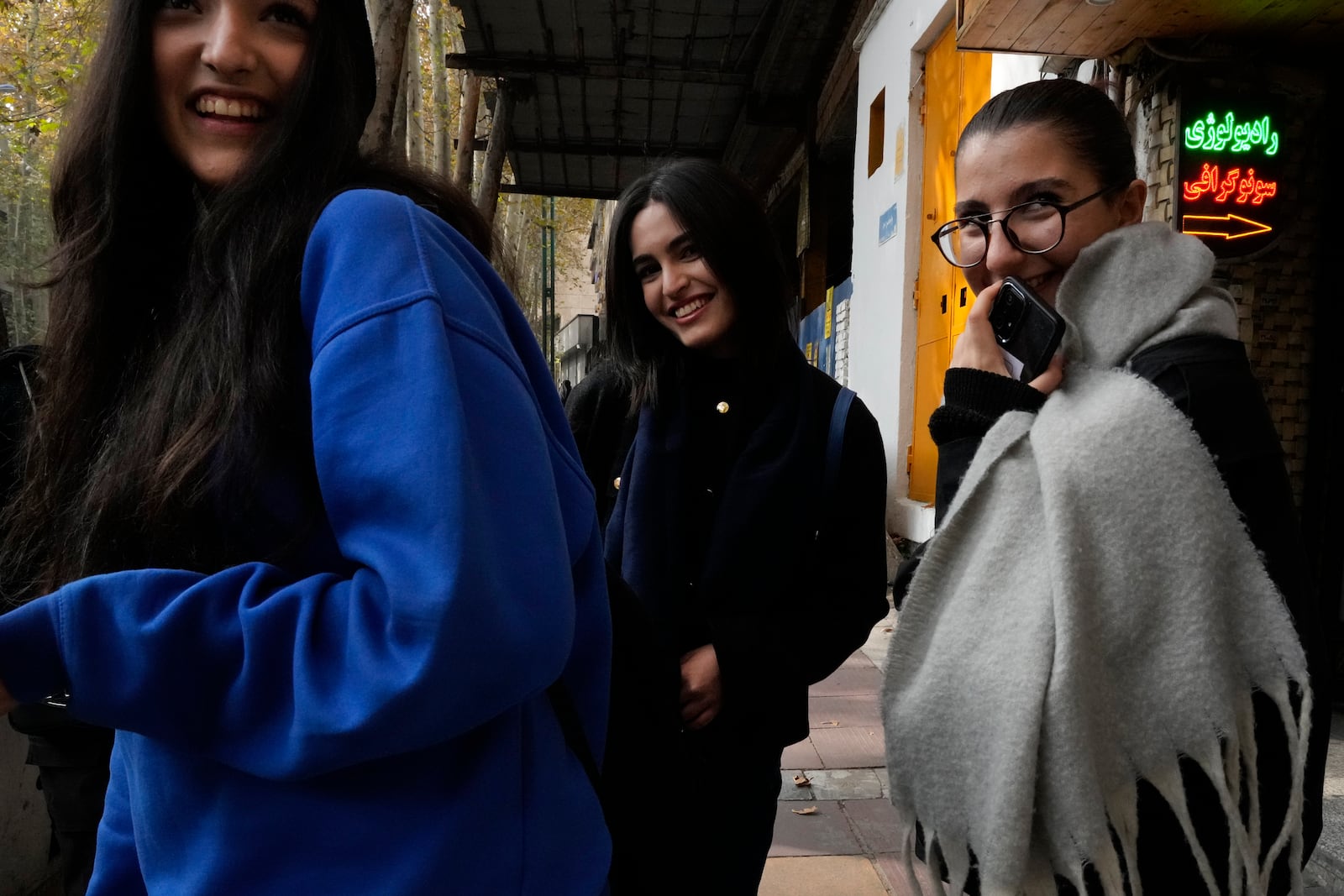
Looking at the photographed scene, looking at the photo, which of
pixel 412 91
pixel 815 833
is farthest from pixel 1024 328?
pixel 412 91

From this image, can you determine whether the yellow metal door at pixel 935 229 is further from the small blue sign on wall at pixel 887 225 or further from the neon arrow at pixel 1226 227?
the neon arrow at pixel 1226 227

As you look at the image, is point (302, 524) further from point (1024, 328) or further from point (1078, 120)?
point (1078, 120)

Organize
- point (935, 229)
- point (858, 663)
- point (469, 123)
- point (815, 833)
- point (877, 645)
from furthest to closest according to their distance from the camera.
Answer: point (469, 123)
point (935, 229)
point (877, 645)
point (858, 663)
point (815, 833)

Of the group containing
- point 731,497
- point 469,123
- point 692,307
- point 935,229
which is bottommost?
point 731,497

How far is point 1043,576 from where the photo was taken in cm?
118

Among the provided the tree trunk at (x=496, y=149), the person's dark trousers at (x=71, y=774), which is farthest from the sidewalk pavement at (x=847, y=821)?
the tree trunk at (x=496, y=149)

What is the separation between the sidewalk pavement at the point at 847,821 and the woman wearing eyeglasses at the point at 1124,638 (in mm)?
1073

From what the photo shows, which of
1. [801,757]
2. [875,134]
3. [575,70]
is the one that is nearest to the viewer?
[801,757]

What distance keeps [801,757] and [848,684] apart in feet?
4.01

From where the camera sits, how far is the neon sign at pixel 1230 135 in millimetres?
3758

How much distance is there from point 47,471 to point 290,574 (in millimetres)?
437

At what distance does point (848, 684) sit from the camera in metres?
5.26

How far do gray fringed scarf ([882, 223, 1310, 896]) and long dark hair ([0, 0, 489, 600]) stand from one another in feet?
2.53

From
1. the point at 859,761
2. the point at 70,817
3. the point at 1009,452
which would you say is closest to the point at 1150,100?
the point at 859,761
